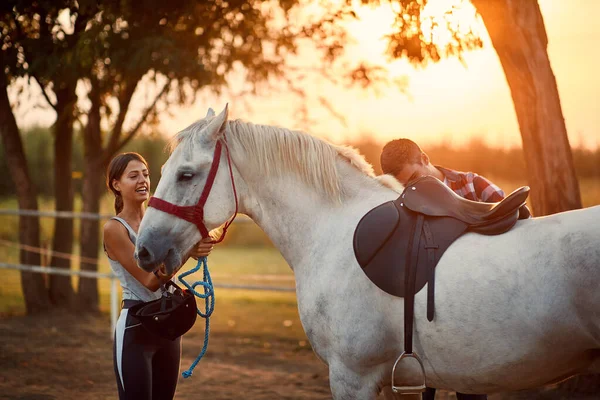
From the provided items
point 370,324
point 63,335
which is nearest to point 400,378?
point 370,324

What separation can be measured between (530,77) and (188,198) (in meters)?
3.32

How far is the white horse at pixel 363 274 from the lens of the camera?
2.16 m

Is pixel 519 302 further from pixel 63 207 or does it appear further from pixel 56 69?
pixel 63 207

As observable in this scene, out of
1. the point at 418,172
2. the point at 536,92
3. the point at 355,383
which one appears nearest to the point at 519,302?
the point at 355,383

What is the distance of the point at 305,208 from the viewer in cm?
272

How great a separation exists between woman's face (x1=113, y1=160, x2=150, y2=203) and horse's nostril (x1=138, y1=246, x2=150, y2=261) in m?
0.46

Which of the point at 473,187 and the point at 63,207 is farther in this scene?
the point at 63,207

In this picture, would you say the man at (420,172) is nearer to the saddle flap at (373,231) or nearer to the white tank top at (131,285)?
the saddle flap at (373,231)

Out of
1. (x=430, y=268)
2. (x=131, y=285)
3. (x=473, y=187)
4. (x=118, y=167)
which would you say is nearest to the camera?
(x=430, y=268)

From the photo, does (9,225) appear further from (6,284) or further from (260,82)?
(260,82)

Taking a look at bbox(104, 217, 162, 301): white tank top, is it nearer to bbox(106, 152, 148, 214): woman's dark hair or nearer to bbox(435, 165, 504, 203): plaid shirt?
bbox(106, 152, 148, 214): woman's dark hair

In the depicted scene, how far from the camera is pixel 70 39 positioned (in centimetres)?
799

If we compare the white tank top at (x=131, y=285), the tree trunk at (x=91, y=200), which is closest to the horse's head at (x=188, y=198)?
the white tank top at (x=131, y=285)

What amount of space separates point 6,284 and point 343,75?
9721 mm
